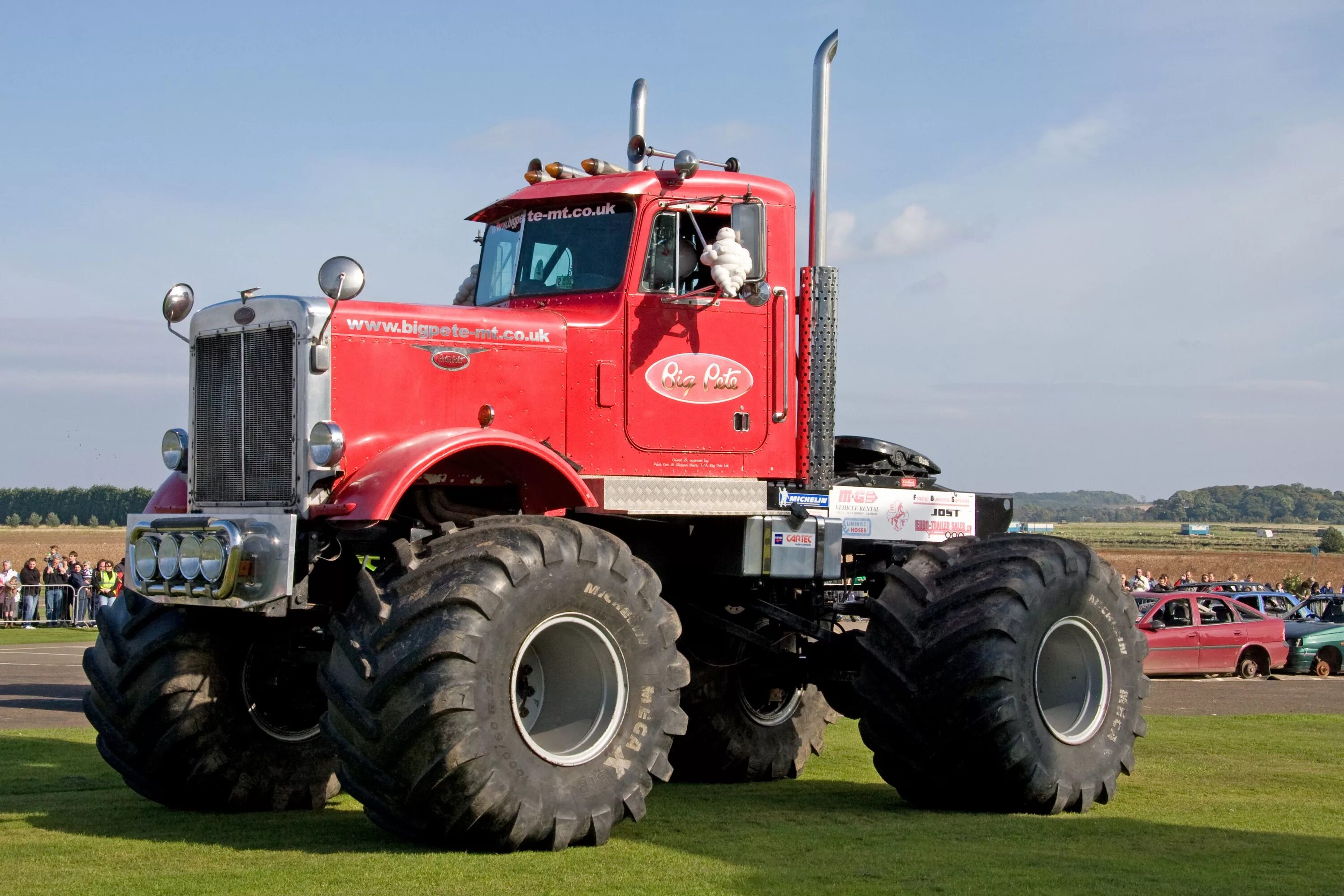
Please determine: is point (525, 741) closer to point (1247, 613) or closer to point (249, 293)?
point (249, 293)

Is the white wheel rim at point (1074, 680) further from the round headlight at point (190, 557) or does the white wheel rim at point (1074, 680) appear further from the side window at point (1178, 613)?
the side window at point (1178, 613)

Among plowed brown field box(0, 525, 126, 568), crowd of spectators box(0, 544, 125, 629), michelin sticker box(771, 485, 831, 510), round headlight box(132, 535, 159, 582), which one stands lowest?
plowed brown field box(0, 525, 126, 568)

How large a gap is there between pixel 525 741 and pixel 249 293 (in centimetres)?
321

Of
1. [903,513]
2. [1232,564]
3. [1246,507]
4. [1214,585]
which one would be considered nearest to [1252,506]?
[1246,507]

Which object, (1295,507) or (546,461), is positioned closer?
(546,461)

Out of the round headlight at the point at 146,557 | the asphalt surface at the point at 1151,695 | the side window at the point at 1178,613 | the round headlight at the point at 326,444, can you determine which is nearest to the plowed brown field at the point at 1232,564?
the side window at the point at 1178,613

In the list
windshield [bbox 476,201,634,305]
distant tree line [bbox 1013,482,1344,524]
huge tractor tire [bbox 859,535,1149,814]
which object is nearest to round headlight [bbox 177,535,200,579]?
windshield [bbox 476,201,634,305]

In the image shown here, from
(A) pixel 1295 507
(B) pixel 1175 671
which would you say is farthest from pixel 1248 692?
(A) pixel 1295 507

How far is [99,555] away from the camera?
59.8m

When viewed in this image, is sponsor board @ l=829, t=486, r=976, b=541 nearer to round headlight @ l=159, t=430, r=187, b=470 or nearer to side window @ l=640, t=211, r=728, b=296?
side window @ l=640, t=211, r=728, b=296

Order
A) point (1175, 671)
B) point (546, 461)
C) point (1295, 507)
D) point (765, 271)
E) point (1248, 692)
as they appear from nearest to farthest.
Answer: point (546, 461)
point (765, 271)
point (1248, 692)
point (1175, 671)
point (1295, 507)

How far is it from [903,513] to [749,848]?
4.15 m

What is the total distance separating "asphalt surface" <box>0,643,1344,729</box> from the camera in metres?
16.5

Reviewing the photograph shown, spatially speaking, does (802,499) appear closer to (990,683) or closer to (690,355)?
(690,355)
